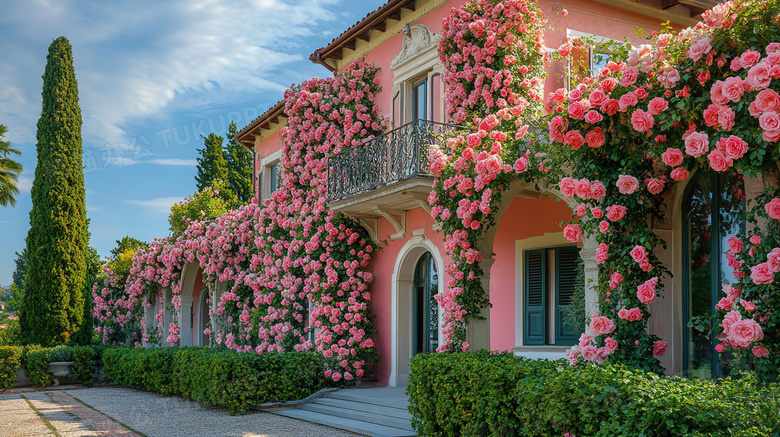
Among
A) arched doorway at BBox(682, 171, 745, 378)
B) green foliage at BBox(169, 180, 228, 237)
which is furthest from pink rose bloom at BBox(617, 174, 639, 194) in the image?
green foliage at BBox(169, 180, 228, 237)

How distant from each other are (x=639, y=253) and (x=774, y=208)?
1.39m

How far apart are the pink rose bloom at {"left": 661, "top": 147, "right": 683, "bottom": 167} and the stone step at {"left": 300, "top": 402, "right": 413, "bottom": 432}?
16.2 feet

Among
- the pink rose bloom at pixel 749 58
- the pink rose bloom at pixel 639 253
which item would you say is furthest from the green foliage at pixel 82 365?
the pink rose bloom at pixel 749 58

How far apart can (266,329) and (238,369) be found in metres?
3.96

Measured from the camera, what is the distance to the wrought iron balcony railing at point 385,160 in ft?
36.4

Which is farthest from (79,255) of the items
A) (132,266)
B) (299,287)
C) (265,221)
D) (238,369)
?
(238,369)

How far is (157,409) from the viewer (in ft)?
43.2

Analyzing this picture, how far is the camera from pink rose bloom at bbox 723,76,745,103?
6.05 m

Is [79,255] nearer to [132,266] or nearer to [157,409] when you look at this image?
[132,266]

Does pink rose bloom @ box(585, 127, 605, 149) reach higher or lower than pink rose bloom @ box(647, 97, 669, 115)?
lower

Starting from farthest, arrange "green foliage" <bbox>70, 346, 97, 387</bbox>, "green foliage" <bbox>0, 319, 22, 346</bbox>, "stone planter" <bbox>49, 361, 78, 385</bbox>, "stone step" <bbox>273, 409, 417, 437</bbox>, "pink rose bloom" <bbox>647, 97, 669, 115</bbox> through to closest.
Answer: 1. "green foliage" <bbox>0, 319, 22, 346</bbox>
2. "green foliage" <bbox>70, 346, 97, 387</bbox>
3. "stone planter" <bbox>49, 361, 78, 385</bbox>
4. "stone step" <bbox>273, 409, 417, 437</bbox>
5. "pink rose bloom" <bbox>647, 97, 669, 115</bbox>

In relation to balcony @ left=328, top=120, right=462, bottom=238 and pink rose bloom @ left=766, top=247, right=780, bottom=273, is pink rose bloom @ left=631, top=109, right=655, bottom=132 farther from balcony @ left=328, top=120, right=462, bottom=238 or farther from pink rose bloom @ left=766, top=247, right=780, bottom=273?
balcony @ left=328, top=120, right=462, bottom=238

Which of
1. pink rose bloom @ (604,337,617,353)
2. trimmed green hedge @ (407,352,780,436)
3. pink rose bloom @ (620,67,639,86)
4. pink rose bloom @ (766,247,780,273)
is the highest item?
pink rose bloom @ (620,67,639,86)

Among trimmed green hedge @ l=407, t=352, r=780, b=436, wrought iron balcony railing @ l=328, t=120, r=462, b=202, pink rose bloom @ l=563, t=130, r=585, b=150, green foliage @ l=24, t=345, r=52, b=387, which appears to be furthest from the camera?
green foliage @ l=24, t=345, r=52, b=387
